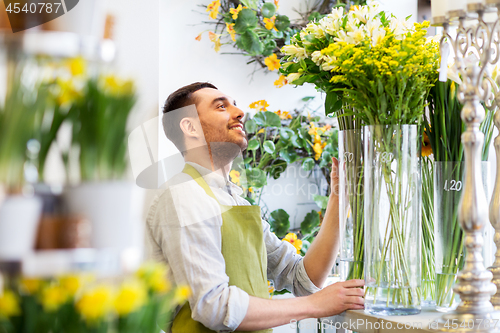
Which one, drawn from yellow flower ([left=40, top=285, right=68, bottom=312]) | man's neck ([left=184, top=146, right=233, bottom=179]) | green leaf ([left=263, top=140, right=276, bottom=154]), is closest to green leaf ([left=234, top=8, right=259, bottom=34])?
green leaf ([left=263, top=140, right=276, bottom=154])

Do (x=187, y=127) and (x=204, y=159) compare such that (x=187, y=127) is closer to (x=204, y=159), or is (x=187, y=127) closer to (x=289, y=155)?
(x=204, y=159)

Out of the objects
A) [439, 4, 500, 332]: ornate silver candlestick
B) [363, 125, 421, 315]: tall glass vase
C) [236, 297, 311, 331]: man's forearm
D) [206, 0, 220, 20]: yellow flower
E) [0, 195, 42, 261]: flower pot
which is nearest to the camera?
[0, 195, 42, 261]: flower pot

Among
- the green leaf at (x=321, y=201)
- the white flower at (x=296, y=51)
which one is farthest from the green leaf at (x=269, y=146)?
the white flower at (x=296, y=51)

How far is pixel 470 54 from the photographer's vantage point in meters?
0.93

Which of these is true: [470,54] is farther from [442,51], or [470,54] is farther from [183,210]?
[183,210]

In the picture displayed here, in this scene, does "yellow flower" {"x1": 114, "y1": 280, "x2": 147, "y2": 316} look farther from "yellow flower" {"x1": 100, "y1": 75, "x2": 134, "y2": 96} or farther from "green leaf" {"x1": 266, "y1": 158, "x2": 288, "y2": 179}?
"green leaf" {"x1": 266, "y1": 158, "x2": 288, "y2": 179}

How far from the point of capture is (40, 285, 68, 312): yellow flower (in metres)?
0.35

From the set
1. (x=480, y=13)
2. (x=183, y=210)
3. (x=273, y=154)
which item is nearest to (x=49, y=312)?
(x=183, y=210)

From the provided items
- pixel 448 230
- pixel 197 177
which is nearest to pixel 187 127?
pixel 197 177

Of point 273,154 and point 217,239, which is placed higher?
point 273,154

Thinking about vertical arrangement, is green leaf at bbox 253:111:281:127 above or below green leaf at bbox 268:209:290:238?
above

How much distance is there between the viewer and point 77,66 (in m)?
0.38

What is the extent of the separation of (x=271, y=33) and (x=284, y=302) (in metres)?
1.14

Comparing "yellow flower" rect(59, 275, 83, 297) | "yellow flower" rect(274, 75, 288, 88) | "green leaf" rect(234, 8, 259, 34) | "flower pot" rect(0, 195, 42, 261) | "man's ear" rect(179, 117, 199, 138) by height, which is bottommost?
"yellow flower" rect(59, 275, 83, 297)
